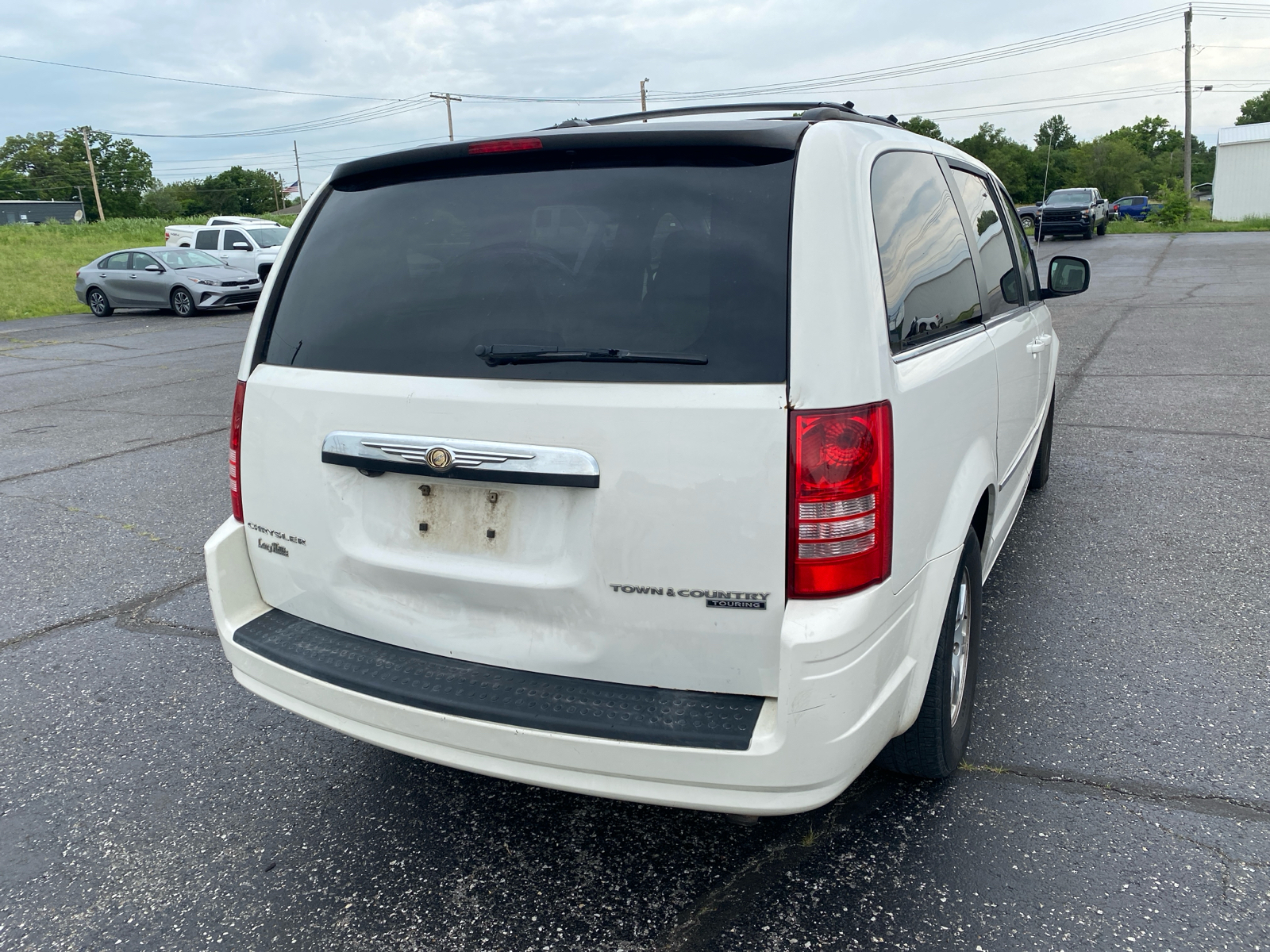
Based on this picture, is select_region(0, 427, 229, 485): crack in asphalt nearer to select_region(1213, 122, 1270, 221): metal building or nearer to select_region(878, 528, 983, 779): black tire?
select_region(878, 528, 983, 779): black tire

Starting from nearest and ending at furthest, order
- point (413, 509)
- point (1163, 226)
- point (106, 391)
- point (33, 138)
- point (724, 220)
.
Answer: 1. point (724, 220)
2. point (413, 509)
3. point (106, 391)
4. point (1163, 226)
5. point (33, 138)

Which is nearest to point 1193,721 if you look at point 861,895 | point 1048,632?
point 1048,632

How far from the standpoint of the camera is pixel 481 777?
2.99 meters

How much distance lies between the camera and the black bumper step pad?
206cm

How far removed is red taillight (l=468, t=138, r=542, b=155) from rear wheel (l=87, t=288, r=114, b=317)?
22.5 metres

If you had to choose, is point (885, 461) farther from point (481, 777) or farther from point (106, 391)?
point (106, 391)

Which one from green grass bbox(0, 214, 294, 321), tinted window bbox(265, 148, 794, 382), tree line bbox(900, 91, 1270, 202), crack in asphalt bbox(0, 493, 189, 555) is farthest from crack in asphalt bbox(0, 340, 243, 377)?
tree line bbox(900, 91, 1270, 202)

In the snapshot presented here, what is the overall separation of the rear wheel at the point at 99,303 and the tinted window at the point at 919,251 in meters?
22.7

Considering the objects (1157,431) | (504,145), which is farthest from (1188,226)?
(504,145)

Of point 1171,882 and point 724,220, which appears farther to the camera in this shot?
point 1171,882

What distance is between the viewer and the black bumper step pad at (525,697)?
206 cm

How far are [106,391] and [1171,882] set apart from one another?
11751mm

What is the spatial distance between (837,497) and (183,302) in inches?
845

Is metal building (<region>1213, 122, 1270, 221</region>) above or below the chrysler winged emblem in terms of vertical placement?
above
